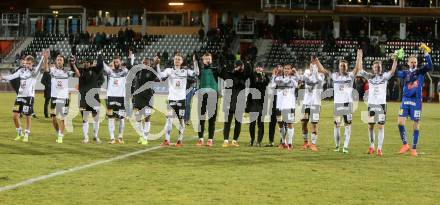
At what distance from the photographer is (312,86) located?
1778 centimetres

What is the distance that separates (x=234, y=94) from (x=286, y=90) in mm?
1279

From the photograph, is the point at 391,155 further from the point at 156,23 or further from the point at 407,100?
the point at 156,23

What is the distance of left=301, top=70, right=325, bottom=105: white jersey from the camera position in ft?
57.6

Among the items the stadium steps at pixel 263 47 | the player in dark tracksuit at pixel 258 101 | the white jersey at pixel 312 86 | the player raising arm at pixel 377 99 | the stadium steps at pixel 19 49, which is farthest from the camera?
the stadium steps at pixel 19 49

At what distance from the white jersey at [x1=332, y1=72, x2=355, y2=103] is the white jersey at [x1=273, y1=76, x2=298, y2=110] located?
1037mm

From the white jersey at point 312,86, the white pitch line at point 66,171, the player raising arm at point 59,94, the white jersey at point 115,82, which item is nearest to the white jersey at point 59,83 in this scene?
the player raising arm at point 59,94

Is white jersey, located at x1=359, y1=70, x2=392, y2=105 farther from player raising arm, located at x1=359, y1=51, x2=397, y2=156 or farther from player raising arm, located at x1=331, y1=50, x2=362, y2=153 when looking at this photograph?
player raising arm, located at x1=331, y1=50, x2=362, y2=153

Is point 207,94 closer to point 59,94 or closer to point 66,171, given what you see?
point 59,94

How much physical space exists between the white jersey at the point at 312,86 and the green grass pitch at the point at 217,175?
123 cm

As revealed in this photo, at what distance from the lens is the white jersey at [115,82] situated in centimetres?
1850

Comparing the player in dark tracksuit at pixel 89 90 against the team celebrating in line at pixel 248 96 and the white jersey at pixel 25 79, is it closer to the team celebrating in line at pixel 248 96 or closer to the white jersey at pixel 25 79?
the team celebrating in line at pixel 248 96

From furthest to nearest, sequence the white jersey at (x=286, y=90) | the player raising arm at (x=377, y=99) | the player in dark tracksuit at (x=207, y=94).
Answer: the player in dark tracksuit at (x=207, y=94)
the white jersey at (x=286, y=90)
the player raising arm at (x=377, y=99)

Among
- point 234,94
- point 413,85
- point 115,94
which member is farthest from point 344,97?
point 115,94

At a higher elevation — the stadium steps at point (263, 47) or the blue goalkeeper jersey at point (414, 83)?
the stadium steps at point (263, 47)
